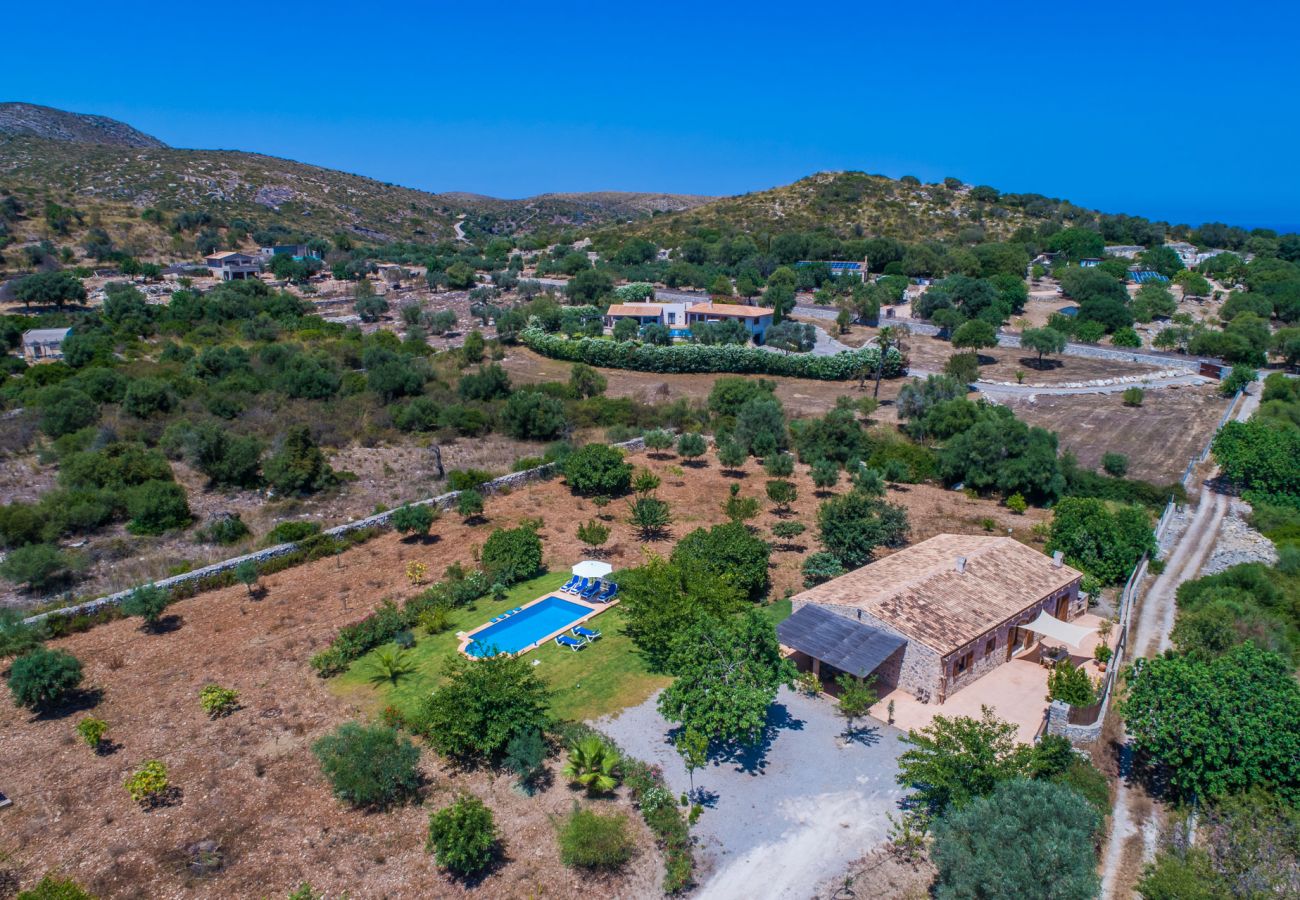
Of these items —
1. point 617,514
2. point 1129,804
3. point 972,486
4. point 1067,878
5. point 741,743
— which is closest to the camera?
point 1067,878

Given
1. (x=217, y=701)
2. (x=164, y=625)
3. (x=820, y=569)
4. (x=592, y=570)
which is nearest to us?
(x=217, y=701)

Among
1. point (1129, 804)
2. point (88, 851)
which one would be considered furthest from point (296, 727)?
point (1129, 804)

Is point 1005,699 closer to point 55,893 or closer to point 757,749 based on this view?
point 757,749

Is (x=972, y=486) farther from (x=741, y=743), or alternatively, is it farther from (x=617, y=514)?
(x=741, y=743)

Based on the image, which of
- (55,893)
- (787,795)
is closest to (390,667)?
(55,893)

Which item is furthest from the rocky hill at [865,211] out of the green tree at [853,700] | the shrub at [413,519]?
the green tree at [853,700]
